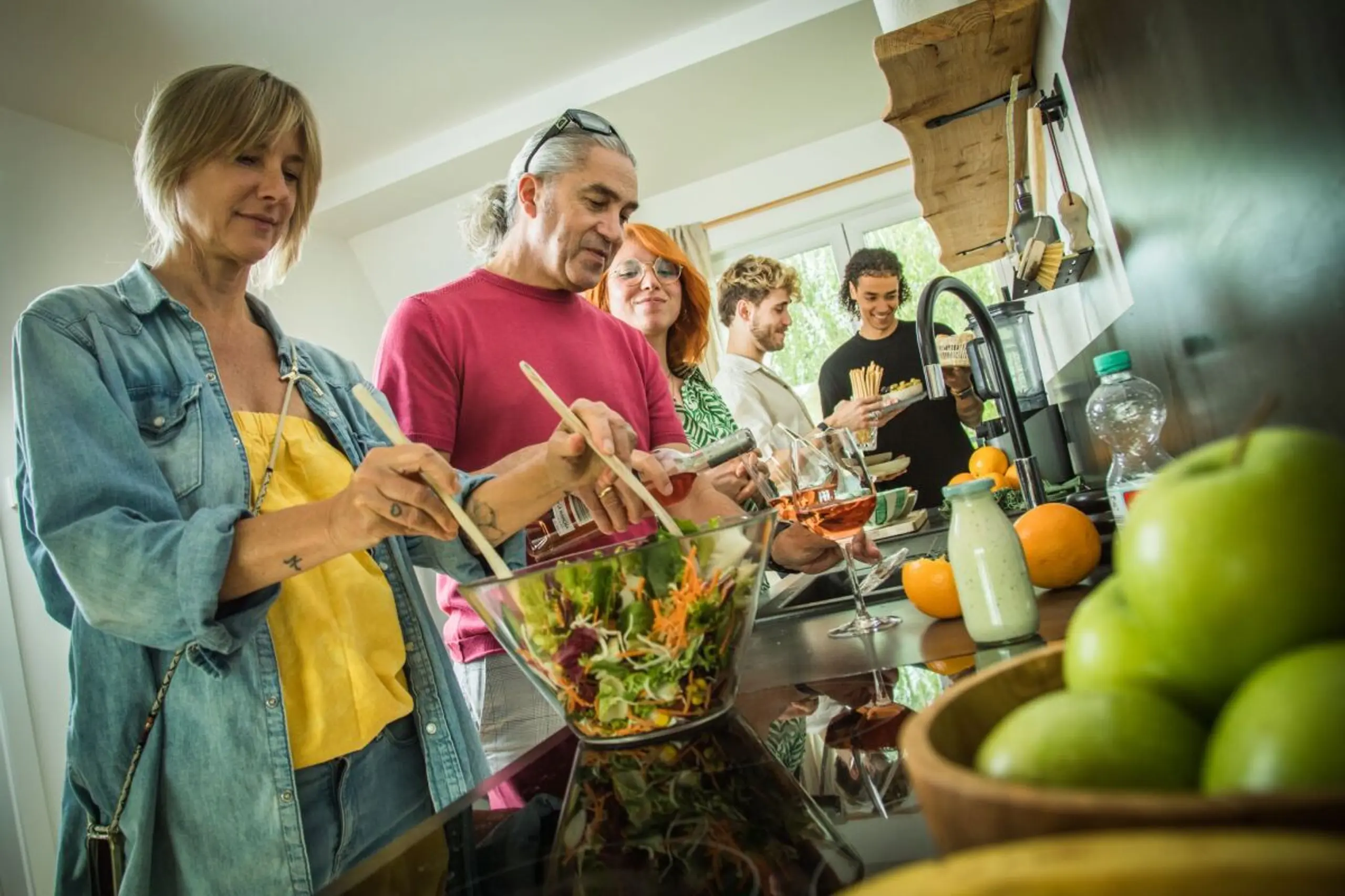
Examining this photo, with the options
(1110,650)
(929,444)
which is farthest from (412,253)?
(1110,650)

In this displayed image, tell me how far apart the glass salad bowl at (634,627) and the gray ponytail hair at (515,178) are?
1071 millimetres

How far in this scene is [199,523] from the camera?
32.2 inches

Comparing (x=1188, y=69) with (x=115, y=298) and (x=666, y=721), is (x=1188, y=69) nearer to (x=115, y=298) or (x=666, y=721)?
(x=666, y=721)

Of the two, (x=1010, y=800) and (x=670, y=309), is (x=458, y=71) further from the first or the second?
(x=1010, y=800)

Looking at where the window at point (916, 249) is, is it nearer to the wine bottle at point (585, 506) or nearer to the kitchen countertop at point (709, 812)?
the wine bottle at point (585, 506)

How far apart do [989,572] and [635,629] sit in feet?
1.05

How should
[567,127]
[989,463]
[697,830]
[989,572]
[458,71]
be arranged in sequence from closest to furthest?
[697,830] → [989,572] → [567,127] → [989,463] → [458,71]

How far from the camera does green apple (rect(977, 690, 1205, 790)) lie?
227 mm

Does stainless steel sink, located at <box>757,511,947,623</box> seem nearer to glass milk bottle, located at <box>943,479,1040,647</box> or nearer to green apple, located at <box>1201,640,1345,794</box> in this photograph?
glass milk bottle, located at <box>943,479,1040,647</box>

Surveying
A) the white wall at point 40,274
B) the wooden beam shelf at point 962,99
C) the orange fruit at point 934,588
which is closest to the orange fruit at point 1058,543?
the orange fruit at point 934,588

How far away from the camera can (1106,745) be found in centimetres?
23

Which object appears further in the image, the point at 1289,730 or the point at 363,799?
the point at 363,799

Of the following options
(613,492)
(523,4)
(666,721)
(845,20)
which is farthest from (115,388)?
(845,20)

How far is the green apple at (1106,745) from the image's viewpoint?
8.9 inches
